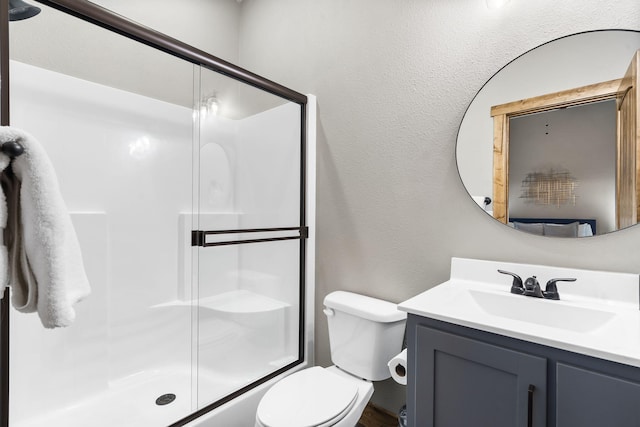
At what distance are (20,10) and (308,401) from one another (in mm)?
1701

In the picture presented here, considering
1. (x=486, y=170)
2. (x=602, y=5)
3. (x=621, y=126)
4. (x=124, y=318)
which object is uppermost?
(x=602, y=5)

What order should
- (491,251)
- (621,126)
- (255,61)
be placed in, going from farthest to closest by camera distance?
1. (255,61)
2. (491,251)
3. (621,126)

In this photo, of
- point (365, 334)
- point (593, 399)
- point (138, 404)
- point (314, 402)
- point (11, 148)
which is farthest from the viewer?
point (138, 404)

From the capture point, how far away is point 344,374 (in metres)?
1.69

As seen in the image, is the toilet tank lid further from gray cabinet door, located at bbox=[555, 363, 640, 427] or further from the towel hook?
the towel hook

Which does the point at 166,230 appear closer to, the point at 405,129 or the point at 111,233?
the point at 111,233

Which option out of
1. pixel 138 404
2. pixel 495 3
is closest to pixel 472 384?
pixel 495 3

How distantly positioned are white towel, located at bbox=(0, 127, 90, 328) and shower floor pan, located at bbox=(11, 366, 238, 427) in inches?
46.4

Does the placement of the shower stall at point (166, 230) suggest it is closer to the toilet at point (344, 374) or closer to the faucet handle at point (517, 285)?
the toilet at point (344, 374)

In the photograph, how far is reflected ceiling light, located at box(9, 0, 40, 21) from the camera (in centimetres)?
110

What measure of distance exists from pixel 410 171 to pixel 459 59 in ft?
1.75

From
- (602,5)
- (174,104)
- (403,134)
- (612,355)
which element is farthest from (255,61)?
(612,355)

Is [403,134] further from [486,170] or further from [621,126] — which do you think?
[621,126]

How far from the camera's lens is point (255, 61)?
2.62 meters
